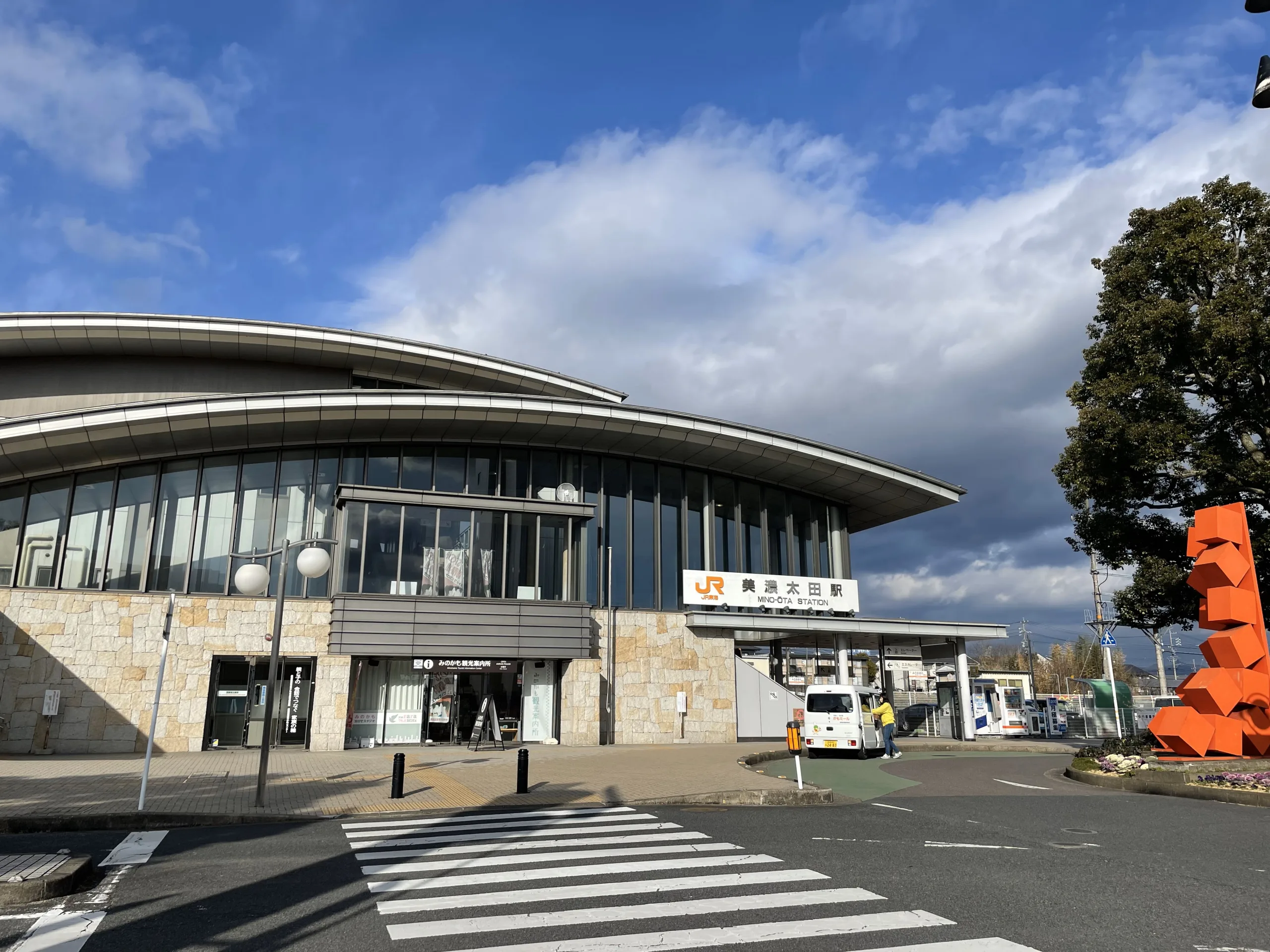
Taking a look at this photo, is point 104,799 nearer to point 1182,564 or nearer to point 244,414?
point 244,414

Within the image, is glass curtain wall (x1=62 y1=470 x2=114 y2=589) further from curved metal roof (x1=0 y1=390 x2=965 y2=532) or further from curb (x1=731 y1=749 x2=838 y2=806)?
curb (x1=731 y1=749 x2=838 y2=806)

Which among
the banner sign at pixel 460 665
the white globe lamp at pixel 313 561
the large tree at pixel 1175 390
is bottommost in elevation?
the banner sign at pixel 460 665

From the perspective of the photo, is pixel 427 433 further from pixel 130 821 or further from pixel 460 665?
pixel 130 821

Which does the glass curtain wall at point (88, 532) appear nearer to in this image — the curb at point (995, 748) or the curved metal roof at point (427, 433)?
the curved metal roof at point (427, 433)

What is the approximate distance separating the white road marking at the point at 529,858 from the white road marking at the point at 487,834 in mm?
1242

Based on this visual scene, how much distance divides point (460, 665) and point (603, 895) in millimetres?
19172

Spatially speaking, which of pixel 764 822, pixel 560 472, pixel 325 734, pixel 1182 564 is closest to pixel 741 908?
pixel 764 822

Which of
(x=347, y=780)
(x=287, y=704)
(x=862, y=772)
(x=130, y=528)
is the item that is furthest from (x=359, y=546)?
(x=862, y=772)

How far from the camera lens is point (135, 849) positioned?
34.1 ft

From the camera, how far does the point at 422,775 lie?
1820 centimetres

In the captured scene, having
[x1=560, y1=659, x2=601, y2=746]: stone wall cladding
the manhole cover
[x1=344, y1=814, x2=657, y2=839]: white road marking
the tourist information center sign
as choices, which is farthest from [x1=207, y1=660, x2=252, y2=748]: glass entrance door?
the manhole cover

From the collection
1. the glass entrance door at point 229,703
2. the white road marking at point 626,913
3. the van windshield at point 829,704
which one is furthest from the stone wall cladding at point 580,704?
the white road marking at point 626,913

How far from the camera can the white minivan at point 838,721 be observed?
2511 cm

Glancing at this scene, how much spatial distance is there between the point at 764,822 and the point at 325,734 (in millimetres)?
16088
